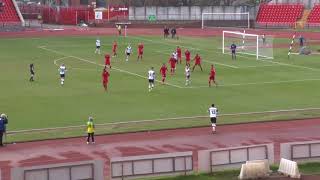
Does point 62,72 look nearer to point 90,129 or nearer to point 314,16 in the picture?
point 90,129

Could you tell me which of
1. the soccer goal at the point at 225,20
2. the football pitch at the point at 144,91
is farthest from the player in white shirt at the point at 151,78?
the soccer goal at the point at 225,20

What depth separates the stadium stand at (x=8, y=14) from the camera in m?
92.1

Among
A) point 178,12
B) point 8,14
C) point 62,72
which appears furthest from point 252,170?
point 178,12

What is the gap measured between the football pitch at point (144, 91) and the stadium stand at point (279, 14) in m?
35.4

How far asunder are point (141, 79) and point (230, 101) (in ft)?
32.7

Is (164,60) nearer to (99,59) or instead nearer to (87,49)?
(99,59)

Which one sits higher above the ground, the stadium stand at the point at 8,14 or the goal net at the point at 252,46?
the stadium stand at the point at 8,14

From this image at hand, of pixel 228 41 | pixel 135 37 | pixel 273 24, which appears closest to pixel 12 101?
pixel 228 41

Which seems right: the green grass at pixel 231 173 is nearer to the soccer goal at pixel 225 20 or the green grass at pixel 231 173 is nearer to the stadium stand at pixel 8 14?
the stadium stand at pixel 8 14

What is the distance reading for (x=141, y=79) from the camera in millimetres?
45062

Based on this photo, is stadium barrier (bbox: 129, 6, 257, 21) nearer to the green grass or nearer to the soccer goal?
the soccer goal

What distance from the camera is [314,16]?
3752 inches

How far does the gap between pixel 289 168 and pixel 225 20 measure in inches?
3106

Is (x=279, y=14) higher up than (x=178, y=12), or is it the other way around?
(x=178, y=12)
